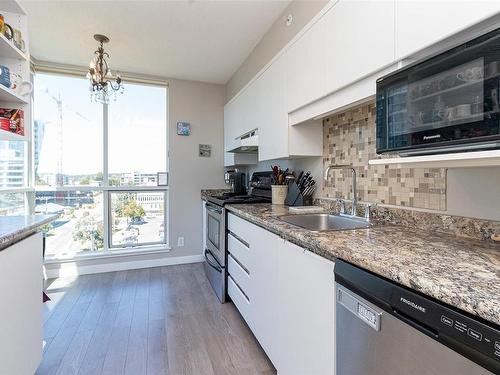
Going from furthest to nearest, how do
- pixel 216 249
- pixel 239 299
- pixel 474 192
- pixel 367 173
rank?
pixel 216 249 → pixel 239 299 → pixel 367 173 → pixel 474 192

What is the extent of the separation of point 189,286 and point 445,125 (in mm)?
2739

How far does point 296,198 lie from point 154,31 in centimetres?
196

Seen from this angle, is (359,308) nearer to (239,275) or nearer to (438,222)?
(438,222)

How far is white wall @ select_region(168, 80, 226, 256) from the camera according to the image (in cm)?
363

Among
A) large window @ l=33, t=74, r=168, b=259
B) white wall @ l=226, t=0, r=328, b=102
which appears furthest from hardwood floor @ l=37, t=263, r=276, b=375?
white wall @ l=226, t=0, r=328, b=102

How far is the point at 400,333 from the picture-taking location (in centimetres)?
71

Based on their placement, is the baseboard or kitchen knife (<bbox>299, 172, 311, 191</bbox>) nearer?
kitchen knife (<bbox>299, 172, 311, 191</bbox>)

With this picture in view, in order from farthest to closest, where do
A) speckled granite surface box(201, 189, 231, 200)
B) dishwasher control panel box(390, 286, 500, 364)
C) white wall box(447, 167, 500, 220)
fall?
speckled granite surface box(201, 189, 231, 200), white wall box(447, 167, 500, 220), dishwasher control panel box(390, 286, 500, 364)

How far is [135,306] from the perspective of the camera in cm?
245

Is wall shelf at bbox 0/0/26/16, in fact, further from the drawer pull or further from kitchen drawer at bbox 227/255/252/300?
kitchen drawer at bbox 227/255/252/300

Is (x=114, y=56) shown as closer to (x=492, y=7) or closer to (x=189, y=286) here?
(x=189, y=286)

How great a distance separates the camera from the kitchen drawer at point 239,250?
6.42 feet

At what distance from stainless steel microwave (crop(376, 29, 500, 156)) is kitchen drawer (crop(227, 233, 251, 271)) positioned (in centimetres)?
122

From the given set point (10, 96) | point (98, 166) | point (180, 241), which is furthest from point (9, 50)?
point (180, 241)
